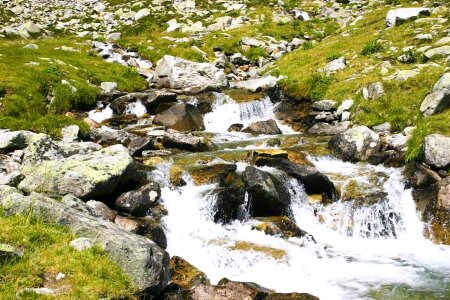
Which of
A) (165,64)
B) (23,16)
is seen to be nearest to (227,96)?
(165,64)

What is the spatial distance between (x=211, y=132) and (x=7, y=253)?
58.1 ft

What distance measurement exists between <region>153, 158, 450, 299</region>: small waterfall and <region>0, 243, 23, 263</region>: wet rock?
5.96 metres

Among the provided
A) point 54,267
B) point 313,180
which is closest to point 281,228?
point 313,180

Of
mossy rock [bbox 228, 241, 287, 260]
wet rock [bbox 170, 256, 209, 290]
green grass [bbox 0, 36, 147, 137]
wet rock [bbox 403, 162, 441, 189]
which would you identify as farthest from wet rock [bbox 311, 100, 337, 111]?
wet rock [bbox 170, 256, 209, 290]

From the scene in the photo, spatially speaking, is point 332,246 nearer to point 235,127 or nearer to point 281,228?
point 281,228

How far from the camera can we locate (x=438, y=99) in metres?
19.7

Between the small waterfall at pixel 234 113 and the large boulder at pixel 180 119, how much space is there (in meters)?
1.20

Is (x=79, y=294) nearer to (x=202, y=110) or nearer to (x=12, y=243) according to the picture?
(x=12, y=243)

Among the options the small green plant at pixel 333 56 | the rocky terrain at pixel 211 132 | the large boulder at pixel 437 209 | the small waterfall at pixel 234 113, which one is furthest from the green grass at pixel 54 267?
the small green plant at pixel 333 56

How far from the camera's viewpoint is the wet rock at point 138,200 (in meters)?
14.8

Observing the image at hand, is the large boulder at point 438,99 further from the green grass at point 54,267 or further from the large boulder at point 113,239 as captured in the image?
the green grass at point 54,267

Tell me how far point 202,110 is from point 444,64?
46.0 ft

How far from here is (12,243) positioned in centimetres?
928

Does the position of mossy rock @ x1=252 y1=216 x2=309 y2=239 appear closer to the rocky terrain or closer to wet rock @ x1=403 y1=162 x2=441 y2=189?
the rocky terrain
